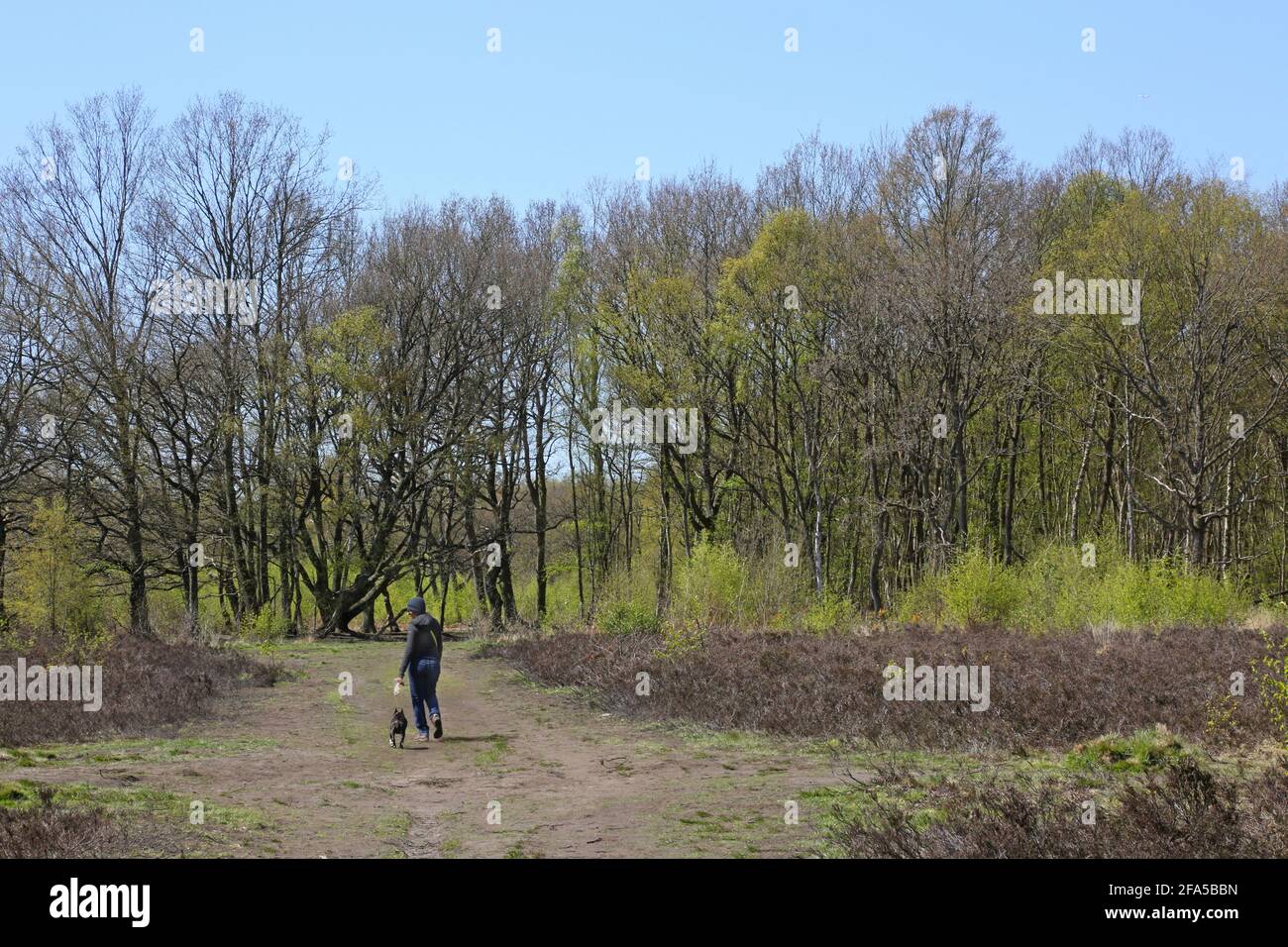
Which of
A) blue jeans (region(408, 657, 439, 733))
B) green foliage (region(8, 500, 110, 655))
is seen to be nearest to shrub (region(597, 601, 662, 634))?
blue jeans (region(408, 657, 439, 733))

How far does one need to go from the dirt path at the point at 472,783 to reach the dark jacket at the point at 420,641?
3.47ft

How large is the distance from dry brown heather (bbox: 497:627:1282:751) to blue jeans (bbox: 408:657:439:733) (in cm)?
357

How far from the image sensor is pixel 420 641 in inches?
561

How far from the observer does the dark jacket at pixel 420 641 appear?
14258mm

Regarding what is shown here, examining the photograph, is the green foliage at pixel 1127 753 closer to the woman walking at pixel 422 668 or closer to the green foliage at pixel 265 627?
the woman walking at pixel 422 668

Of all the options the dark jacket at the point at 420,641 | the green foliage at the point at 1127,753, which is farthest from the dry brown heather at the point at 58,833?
the green foliage at the point at 1127,753

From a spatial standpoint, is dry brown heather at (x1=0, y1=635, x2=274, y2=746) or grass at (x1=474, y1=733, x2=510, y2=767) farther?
dry brown heather at (x1=0, y1=635, x2=274, y2=746)

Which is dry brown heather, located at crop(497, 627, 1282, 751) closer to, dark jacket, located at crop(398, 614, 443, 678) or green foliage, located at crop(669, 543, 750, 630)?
green foliage, located at crop(669, 543, 750, 630)

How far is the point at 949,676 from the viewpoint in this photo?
15.5 m

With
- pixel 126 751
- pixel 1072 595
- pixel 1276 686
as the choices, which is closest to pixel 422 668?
pixel 126 751

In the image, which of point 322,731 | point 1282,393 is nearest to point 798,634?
point 322,731

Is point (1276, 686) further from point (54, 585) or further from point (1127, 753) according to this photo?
point (54, 585)

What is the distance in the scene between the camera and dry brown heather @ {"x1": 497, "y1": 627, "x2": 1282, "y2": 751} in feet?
42.5

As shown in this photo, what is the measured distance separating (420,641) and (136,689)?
510cm
